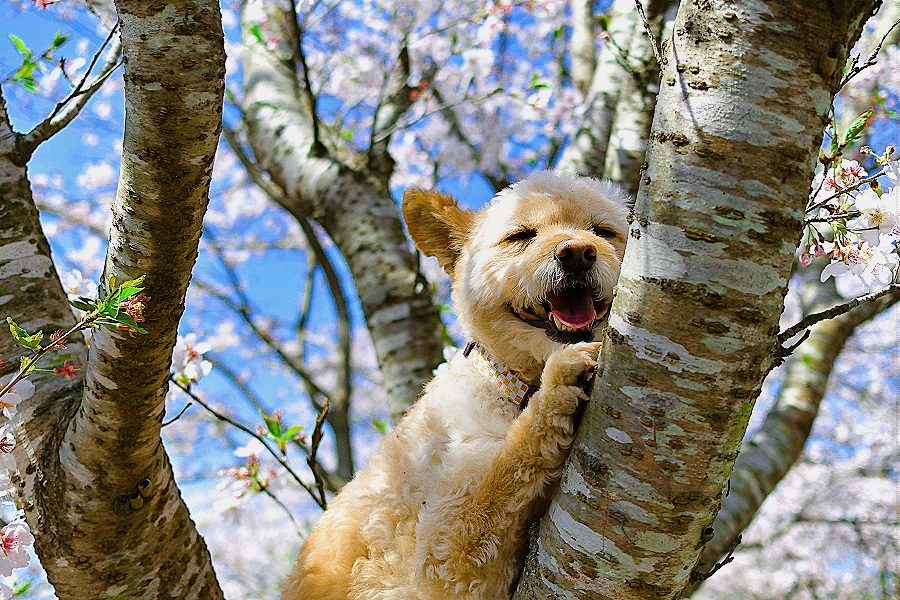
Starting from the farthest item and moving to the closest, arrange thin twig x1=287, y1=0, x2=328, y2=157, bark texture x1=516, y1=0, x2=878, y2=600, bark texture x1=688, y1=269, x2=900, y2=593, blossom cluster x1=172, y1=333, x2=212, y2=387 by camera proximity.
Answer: thin twig x1=287, y1=0, x2=328, y2=157 → bark texture x1=688, y1=269, x2=900, y2=593 → blossom cluster x1=172, y1=333, x2=212, y2=387 → bark texture x1=516, y1=0, x2=878, y2=600

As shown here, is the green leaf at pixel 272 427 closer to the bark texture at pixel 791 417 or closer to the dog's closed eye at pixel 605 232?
the dog's closed eye at pixel 605 232

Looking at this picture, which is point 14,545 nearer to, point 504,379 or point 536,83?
point 504,379

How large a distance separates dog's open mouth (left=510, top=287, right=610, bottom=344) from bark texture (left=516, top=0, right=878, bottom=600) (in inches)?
24.4

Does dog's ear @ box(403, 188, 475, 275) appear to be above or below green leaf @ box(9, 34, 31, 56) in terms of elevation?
below

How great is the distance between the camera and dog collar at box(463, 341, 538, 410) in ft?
6.62

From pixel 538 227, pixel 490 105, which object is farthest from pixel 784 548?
pixel 538 227

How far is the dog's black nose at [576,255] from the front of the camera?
186 cm

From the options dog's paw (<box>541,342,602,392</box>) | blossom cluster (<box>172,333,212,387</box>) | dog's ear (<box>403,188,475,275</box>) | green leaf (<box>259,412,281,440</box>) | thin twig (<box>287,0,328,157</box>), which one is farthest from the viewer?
thin twig (<box>287,0,328,157</box>)

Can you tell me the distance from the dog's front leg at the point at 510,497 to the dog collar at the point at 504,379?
34cm

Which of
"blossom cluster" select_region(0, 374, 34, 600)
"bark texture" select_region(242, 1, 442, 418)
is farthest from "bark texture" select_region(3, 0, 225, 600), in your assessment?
"bark texture" select_region(242, 1, 442, 418)

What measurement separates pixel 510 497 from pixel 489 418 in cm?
35

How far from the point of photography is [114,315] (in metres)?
1.42

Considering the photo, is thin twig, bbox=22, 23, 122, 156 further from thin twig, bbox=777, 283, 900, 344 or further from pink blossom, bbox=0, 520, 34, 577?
thin twig, bbox=777, 283, 900, 344

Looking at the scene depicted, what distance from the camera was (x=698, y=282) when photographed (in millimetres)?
1143
